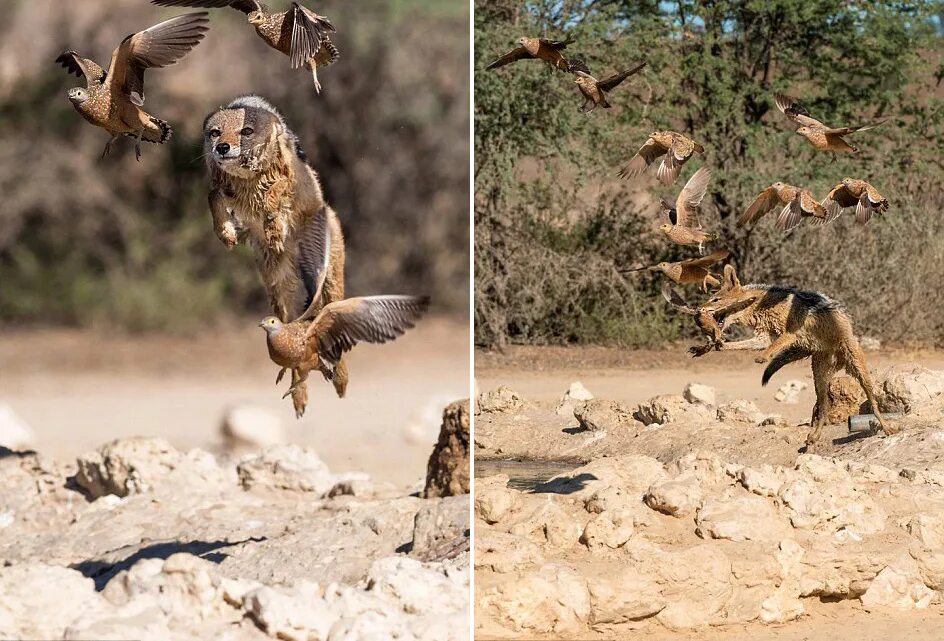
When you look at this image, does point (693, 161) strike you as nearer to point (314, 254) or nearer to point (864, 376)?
point (864, 376)

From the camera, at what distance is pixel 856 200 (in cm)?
629

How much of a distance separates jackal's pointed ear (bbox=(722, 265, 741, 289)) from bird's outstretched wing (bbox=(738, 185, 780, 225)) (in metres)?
0.63

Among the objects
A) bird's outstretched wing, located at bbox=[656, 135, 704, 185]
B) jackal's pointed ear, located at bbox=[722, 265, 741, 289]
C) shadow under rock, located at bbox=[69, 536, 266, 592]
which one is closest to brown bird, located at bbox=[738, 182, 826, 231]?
bird's outstretched wing, located at bbox=[656, 135, 704, 185]

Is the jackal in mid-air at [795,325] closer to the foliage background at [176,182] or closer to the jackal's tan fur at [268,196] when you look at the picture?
the foliage background at [176,182]

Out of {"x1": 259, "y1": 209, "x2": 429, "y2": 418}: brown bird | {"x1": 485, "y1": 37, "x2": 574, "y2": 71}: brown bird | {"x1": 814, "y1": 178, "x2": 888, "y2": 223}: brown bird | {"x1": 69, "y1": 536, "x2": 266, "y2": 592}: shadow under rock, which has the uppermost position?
{"x1": 485, "y1": 37, "x2": 574, "y2": 71}: brown bird

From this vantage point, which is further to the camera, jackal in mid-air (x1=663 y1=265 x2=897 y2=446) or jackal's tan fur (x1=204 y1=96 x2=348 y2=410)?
jackal in mid-air (x1=663 y1=265 x2=897 y2=446)

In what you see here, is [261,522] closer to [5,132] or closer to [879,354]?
[5,132]

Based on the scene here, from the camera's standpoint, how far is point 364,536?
A: 18.0ft

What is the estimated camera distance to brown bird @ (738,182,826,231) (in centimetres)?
605

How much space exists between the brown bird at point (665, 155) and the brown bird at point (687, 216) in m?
0.09

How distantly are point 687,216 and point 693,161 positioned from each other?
831 centimetres

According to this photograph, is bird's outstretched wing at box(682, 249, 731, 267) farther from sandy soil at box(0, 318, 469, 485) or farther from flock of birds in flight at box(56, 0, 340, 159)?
sandy soil at box(0, 318, 469, 485)

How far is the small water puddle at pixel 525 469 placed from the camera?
7827 mm

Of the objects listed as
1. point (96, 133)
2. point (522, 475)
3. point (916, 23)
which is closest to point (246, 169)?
point (522, 475)
